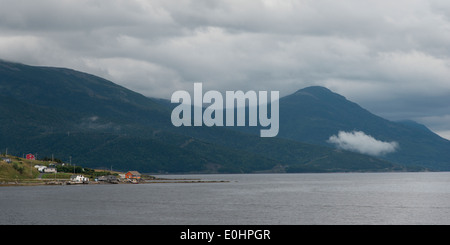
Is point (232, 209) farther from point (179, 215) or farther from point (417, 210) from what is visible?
point (417, 210)

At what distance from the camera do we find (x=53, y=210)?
135750mm

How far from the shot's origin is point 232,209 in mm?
139125
